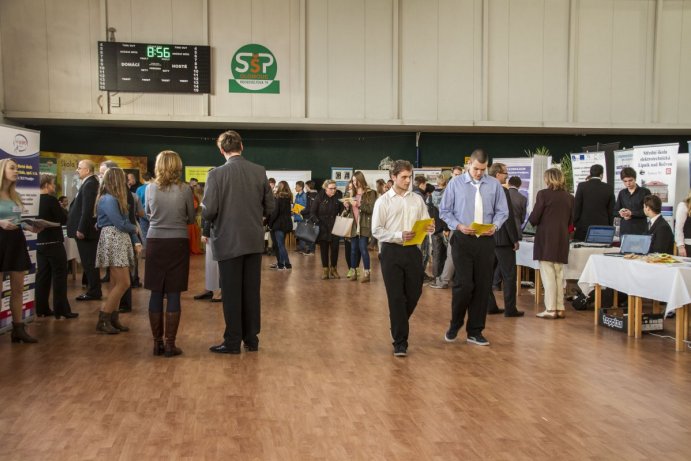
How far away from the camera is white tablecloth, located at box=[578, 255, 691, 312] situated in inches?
215

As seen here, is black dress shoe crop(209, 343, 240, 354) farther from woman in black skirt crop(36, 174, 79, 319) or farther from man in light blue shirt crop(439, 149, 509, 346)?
woman in black skirt crop(36, 174, 79, 319)

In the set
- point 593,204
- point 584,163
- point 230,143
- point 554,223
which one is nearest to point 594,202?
point 593,204

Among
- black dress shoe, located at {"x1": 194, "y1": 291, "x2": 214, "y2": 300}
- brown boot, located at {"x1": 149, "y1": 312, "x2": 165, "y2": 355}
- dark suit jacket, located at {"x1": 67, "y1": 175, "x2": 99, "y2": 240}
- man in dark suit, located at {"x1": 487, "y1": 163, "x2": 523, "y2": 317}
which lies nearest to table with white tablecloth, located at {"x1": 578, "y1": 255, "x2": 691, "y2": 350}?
man in dark suit, located at {"x1": 487, "y1": 163, "x2": 523, "y2": 317}

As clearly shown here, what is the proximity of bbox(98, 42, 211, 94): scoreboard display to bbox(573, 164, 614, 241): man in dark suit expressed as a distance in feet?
31.2

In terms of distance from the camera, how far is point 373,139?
57.8 ft

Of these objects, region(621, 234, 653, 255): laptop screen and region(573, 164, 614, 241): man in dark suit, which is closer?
region(621, 234, 653, 255): laptop screen

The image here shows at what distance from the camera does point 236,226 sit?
5.22 m

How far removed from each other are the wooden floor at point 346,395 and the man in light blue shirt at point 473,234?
0.35 m

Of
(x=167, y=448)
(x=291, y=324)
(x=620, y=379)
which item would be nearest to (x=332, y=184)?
(x=291, y=324)

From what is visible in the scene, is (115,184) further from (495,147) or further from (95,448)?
(495,147)

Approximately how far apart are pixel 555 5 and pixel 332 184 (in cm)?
903

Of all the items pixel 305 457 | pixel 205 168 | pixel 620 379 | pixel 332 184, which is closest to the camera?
pixel 305 457

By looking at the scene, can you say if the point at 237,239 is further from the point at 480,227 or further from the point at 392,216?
the point at 480,227

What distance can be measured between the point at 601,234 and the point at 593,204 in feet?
2.43
